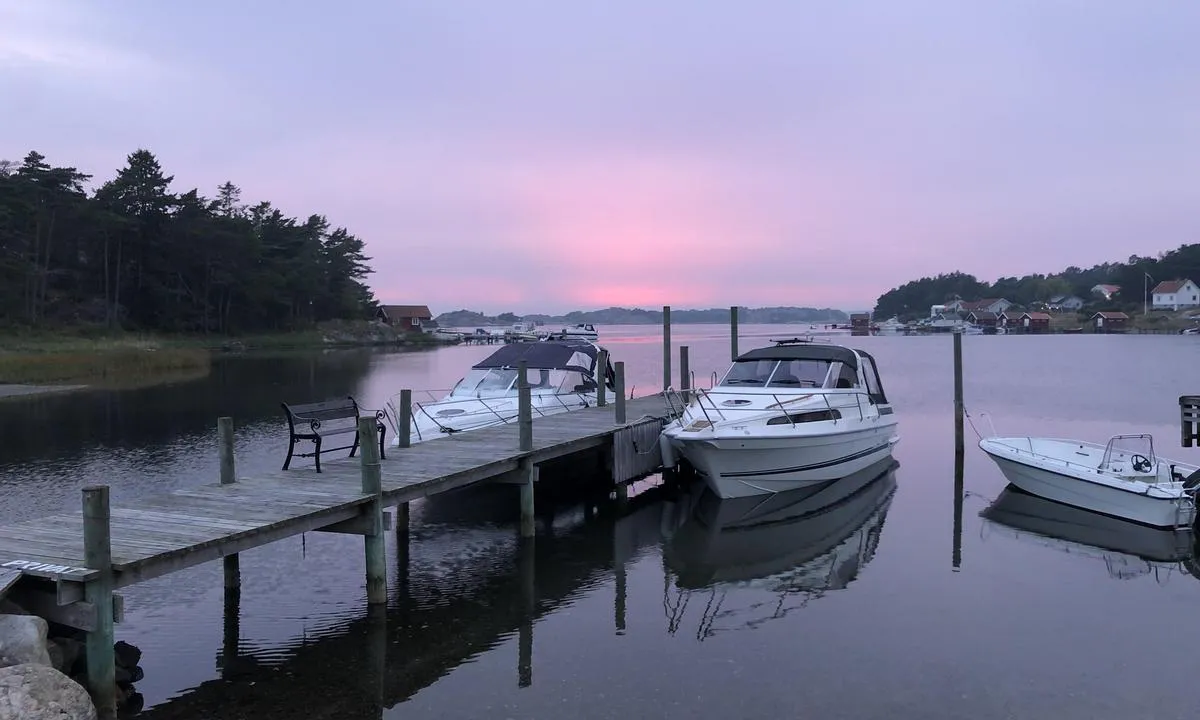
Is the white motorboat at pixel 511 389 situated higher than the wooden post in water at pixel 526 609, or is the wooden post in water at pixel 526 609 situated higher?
the white motorboat at pixel 511 389

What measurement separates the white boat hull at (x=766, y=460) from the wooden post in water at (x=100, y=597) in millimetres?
9447

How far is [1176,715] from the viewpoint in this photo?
7742 mm

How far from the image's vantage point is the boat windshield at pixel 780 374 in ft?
56.6

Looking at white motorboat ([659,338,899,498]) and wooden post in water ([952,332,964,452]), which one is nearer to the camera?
white motorboat ([659,338,899,498])

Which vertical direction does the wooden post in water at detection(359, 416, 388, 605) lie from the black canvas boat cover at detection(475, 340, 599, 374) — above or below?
below

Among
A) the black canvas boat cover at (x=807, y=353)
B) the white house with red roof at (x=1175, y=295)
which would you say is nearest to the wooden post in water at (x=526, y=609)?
the black canvas boat cover at (x=807, y=353)

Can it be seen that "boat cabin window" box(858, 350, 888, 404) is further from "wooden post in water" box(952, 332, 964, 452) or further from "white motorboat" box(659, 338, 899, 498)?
"wooden post in water" box(952, 332, 964, 452)

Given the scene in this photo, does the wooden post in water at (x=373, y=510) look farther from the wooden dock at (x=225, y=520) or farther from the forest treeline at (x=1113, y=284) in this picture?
the forest treeline at (x=1113, y=284)

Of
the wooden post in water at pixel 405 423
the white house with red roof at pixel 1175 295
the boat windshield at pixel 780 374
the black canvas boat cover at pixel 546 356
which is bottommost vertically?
the wooden post in water at pixel 405 423

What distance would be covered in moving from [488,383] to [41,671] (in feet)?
40.4

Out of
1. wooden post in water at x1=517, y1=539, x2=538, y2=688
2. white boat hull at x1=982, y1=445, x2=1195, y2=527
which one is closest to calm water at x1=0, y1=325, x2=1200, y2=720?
wooden post in water at x1=517, y1=539, x2=538, y2=688

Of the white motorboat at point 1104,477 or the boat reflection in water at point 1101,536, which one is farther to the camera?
the white motorboat at point 1104,477

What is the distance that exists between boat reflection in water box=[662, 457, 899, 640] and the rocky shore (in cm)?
566

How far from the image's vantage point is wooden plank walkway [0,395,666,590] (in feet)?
24.9
